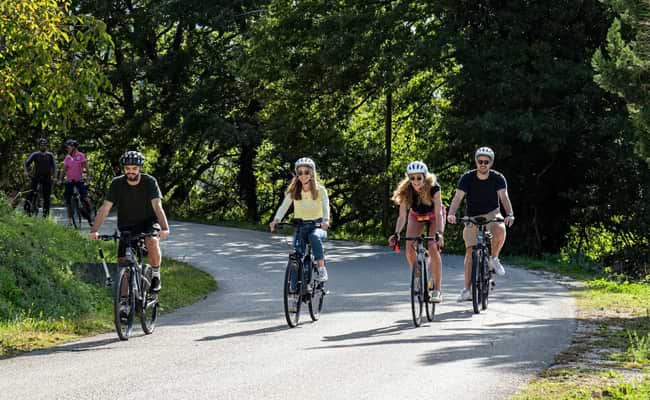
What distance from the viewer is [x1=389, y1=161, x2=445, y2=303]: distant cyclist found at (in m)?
12.9

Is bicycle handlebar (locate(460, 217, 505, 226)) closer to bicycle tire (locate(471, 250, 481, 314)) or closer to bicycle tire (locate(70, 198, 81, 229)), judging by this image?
bicycle tire (locate(471, 250, 481, 314))

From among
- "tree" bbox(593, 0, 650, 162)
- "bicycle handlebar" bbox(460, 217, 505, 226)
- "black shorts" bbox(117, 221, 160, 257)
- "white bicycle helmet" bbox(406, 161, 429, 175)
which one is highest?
"tree" bbox(593, 0, 650, 162)

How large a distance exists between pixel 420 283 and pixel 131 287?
3.31m

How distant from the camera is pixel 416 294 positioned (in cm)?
1242

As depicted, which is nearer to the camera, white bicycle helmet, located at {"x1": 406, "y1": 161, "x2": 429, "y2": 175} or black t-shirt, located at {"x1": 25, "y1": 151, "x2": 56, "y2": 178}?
white bicycle helmet, located at {"x1": 406, "y1": 161, "x2": 429, "y2": 175}

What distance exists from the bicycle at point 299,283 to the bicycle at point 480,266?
1.95 meters

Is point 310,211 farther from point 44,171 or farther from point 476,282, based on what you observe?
point 44,171

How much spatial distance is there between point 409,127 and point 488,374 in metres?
21.8

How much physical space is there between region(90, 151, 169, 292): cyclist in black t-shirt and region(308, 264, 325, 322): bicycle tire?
Result: 7.08ft

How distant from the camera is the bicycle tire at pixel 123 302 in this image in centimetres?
1112

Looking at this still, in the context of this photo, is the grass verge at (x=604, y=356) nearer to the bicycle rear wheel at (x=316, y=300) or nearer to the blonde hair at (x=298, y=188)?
the bicycle rear wheel at (x=316, y=300)

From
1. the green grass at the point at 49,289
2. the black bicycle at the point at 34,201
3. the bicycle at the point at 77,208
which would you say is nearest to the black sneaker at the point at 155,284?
the green grass at the point at 49,289

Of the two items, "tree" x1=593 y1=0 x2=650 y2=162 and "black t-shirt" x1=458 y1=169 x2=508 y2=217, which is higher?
"tree" x1=593 y1=0 x2=650 y2=162

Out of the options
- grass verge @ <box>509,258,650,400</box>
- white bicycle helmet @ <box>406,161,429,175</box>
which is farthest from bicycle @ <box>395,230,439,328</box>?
grass verge @ <box>509,258,650,400</box>
